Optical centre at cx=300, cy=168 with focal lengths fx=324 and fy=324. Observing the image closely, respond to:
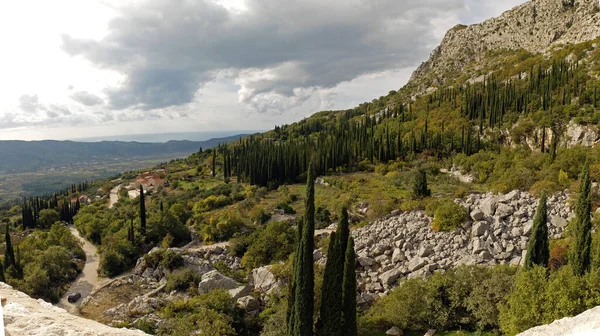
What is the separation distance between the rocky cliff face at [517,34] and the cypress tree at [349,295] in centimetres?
9669

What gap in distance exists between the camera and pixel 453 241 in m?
23.7

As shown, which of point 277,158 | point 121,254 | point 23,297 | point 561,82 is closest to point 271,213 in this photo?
point 121,254

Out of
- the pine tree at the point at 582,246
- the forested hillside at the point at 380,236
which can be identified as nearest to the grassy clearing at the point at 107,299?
the forested hillside at the point at 380,236

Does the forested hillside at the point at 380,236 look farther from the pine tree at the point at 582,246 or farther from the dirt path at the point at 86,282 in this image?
the dirt path at the point at 86,282

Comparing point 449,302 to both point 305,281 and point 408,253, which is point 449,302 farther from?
point 305,281

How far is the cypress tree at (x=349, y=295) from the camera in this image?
49.0 ft

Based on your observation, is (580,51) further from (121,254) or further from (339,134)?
(121,254)

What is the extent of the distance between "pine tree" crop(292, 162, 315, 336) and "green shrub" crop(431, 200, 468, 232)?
14.3 meters

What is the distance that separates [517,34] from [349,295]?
12091 cm

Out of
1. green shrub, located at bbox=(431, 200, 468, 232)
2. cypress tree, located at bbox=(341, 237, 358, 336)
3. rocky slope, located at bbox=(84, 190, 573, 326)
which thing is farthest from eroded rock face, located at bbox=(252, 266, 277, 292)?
green shrub, located at bbox=(431, 200, 468, 232)

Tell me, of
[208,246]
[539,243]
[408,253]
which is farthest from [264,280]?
[539,243]

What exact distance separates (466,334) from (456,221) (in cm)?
1088

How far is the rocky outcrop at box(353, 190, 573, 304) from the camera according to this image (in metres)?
21.5

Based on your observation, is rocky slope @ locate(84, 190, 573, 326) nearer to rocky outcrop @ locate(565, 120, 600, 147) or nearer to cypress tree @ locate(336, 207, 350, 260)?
cypress tree @ locate(336, 207, 350, 260)
